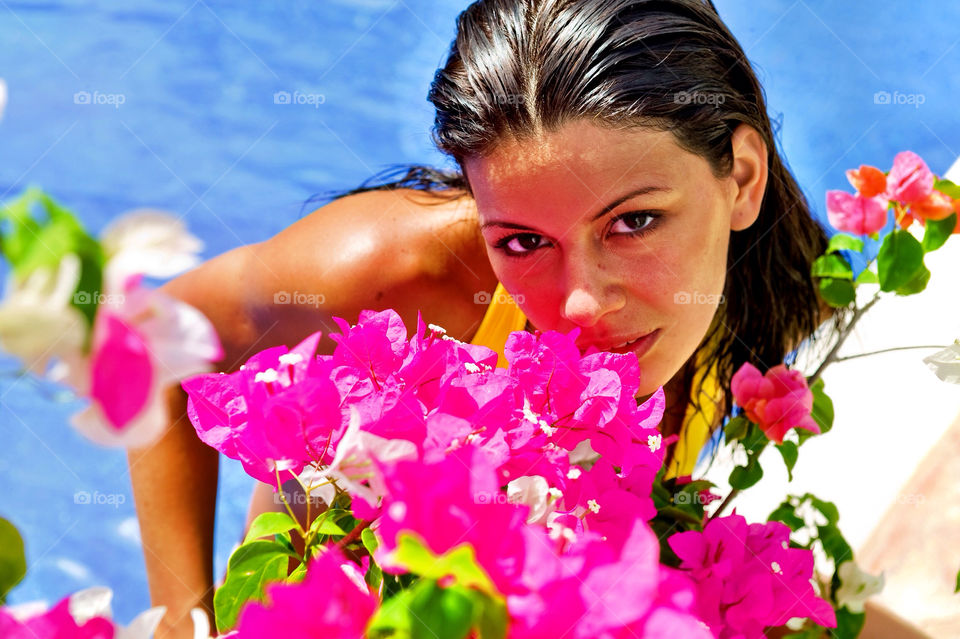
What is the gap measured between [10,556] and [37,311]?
125 mm

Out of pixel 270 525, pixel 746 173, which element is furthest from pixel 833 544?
→ pixel 270 525

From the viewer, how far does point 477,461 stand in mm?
263

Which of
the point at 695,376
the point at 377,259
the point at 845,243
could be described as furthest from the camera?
the point at 695,376

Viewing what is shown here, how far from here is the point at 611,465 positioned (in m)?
0.42

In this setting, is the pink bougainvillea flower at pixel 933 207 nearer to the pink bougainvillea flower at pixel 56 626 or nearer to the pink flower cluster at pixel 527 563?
the pink flower cluster at pixel 527 563

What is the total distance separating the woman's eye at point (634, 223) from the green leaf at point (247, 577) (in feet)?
1.31

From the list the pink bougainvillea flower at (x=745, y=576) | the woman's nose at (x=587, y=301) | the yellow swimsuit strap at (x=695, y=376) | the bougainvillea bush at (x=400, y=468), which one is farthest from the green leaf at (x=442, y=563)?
the yellow swimsuit strap at (x=695, y=376)

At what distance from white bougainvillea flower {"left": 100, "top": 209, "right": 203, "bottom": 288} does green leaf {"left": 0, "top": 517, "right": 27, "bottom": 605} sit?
11cm

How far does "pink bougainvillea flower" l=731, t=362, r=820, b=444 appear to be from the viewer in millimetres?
692

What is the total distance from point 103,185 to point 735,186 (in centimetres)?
208

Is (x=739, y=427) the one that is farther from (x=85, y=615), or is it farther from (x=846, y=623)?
(x=85, y=615)

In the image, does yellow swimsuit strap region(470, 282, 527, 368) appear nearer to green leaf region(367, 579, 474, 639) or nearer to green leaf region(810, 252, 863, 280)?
green leaf region(810, 252, 863, 280)

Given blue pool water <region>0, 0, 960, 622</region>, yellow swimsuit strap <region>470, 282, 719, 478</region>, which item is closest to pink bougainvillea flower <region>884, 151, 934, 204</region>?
yellow swimsuit strap <region>470, 282, 719, 478</region>

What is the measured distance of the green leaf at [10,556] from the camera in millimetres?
251
